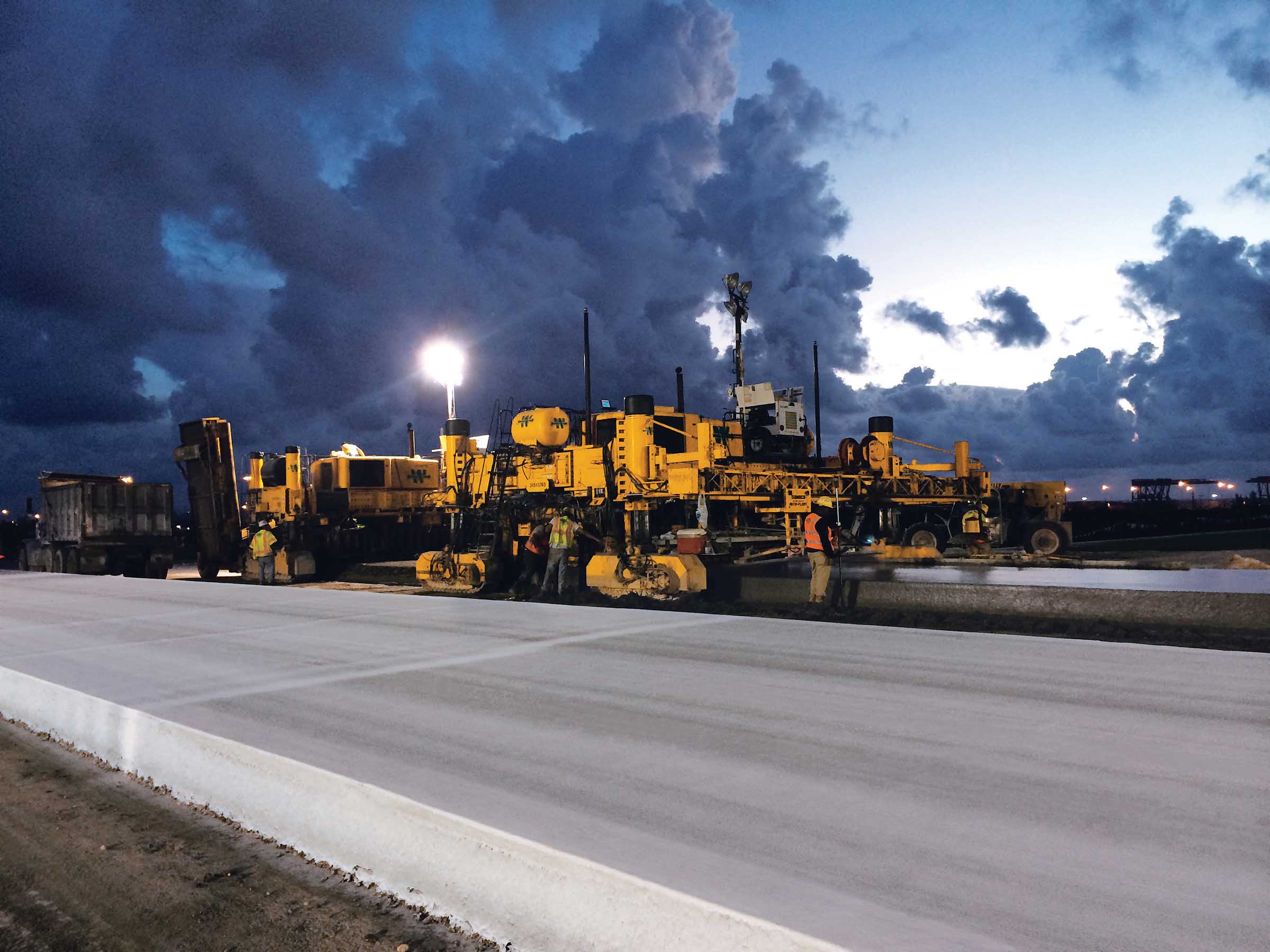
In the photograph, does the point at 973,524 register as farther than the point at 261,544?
Yes

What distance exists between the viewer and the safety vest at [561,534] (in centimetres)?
1524

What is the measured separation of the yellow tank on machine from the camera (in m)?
17.1

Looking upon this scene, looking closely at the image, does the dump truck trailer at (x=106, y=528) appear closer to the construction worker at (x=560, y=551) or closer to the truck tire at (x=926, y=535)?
the construction worker at (x=560, y=551)

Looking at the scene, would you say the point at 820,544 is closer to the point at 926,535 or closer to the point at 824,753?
the point at 824,753

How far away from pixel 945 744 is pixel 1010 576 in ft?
31.0

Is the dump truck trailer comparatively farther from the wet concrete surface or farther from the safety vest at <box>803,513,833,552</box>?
the safety vest at <box>803,513,833,552</box>

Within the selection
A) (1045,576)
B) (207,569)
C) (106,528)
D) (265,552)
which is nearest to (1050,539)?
(1045,576)

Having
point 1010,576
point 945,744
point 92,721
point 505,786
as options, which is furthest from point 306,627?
point 1010,576

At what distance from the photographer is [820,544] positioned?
11078mm

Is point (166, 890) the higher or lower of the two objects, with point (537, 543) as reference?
lower

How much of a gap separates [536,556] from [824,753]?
13.5 m

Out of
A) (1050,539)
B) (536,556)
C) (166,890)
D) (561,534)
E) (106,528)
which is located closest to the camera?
(166,890)

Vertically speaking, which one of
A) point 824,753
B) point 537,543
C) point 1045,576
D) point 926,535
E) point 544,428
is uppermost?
point 544,428

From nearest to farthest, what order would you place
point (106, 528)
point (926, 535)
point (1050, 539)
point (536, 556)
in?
1. point (536, 556)
2. point (1050, 539)
3. point (926, 535)
4. point (106, 528)
